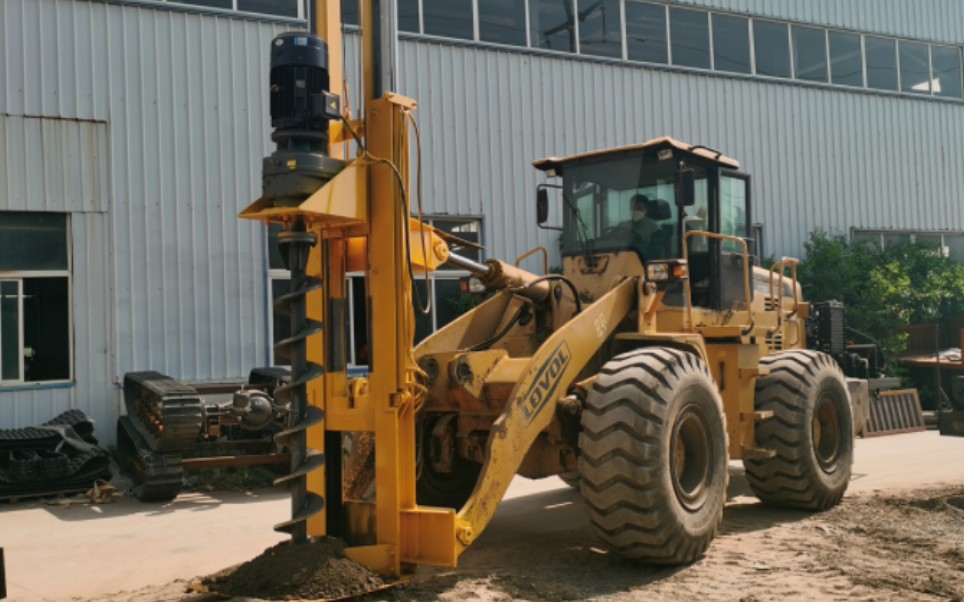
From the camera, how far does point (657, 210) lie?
8.99 m

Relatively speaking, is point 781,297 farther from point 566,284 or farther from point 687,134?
point 687,134

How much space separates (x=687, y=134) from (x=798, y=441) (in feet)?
35.0

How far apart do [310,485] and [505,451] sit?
1.29m

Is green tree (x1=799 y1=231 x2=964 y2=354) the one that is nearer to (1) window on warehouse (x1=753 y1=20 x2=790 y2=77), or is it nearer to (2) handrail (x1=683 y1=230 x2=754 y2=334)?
(1) window on warehouse (x1=753 y1=20 x2=790 y2=77)

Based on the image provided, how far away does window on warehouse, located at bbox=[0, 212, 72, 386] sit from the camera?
1326 cm

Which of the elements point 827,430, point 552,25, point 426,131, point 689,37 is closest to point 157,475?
point 827,430

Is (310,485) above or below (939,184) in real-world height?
below

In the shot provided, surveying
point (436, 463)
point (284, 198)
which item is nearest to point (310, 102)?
point (284, 198)

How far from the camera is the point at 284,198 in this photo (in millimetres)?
6141

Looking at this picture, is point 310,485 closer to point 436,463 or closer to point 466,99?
point 436,463

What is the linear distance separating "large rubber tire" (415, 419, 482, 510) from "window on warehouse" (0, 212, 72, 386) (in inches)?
288

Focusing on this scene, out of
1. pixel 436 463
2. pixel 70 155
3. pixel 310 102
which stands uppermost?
pixel 70 155

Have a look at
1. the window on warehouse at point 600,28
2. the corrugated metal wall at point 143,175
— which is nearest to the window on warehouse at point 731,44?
the window on warehouse at point 600,28

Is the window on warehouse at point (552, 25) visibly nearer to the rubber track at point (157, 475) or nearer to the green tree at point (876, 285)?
the green tree at point (876, 285)
